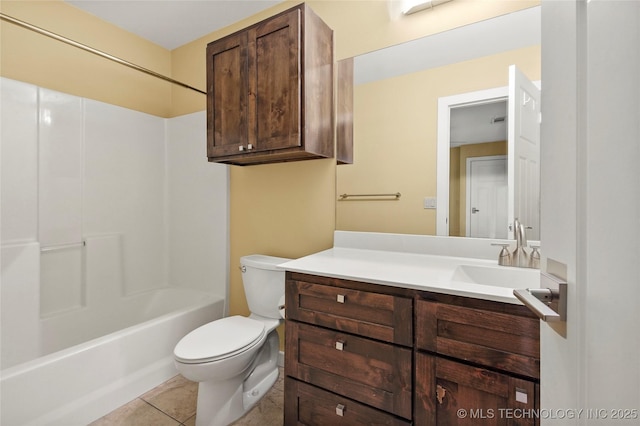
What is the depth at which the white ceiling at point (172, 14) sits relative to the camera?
2.15 m

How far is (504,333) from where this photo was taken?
94cm

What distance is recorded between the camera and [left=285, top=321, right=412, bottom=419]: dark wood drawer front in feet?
3.65

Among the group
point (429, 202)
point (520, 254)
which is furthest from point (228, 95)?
point (520, 254)

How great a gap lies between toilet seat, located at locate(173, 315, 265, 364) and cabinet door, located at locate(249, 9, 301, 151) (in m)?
1.02

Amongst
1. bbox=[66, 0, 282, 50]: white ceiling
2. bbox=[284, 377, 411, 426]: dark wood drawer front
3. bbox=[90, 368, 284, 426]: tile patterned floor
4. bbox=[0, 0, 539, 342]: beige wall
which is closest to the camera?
bbox=[284, 377, 411, 426]: dark wood drawer front

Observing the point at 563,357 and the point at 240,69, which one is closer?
the point at 563,357

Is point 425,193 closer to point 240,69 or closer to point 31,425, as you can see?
point 240,69

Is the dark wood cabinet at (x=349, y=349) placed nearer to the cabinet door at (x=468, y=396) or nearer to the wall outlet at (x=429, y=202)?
the cabinet door at (x=468, y=396)

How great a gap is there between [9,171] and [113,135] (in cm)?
70

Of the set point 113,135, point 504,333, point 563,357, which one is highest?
point 113,135

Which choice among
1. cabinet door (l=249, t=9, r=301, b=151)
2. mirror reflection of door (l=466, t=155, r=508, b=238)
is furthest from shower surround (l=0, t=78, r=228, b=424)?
mirror reflection of door (l=466, t=155, r=508, b=238)

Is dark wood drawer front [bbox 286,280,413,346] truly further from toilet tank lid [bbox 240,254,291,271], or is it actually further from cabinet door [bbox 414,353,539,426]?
toilet tank lid [bbox 240,254,291,271]

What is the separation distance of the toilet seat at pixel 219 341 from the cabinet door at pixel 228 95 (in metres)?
1.02

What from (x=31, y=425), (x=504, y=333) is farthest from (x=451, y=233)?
(x=31, y=425)
